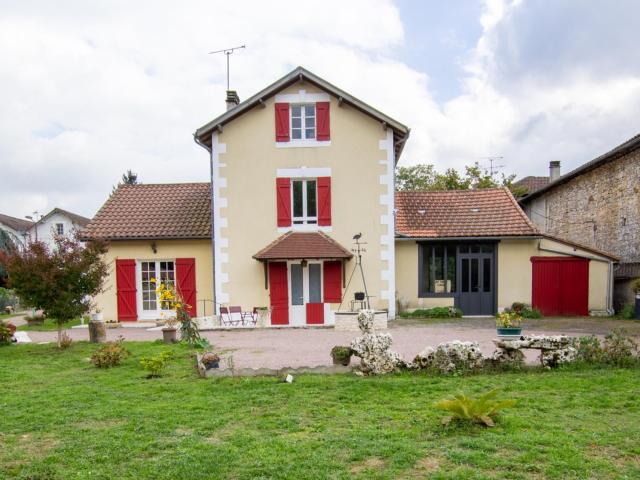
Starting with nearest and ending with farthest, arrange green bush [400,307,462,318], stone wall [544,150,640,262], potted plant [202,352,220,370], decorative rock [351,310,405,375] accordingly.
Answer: decorative rock [351,310,405,375] < potted plant [202,352,220,370] < green bush [400,307,462,318] < stone wall [544,150,640,262]

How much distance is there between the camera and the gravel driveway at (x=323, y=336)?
32.5 feet

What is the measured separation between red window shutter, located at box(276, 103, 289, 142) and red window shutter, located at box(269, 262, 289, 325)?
4258 millimetres

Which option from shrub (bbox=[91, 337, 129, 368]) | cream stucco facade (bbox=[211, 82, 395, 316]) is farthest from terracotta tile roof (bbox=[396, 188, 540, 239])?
shrub (bbox=[91, 337, 129, 368])

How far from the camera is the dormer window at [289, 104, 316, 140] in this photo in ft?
53.2

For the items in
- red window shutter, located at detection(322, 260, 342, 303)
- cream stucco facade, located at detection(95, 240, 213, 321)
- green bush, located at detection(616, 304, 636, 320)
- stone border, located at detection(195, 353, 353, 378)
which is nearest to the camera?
stone border, located at detection(195, 353, 353, 378)

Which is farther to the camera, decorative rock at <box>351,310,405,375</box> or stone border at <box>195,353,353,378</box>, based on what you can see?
stone border at <box>195,353,353,378</box>

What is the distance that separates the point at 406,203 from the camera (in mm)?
18906

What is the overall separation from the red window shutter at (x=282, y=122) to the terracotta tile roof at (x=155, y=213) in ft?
13.6

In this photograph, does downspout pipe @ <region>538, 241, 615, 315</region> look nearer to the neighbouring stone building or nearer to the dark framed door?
the neighbouring stone building

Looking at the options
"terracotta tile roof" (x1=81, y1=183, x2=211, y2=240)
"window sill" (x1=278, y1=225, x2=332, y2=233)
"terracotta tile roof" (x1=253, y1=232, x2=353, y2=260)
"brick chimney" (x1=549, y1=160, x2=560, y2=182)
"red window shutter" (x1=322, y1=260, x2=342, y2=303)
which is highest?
"brick chimney" (x1=549, y1=160, x2=560, y2=182)

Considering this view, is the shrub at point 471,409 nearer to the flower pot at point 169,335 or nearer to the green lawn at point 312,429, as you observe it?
the green lawn at point 312,429

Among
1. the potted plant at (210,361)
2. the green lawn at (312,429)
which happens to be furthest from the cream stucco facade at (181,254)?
the green lawn at (312,429)

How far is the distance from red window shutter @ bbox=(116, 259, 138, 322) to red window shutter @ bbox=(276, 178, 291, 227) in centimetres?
572

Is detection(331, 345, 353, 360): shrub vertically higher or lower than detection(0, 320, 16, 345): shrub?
higher
